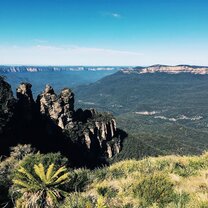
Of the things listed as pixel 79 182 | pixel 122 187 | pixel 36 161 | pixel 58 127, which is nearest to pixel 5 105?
pixel 58 127

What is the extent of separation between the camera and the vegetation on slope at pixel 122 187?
37.3 ft

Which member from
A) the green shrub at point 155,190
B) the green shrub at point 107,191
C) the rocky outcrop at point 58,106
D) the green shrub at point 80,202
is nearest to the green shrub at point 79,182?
the green shrub at point 107,191

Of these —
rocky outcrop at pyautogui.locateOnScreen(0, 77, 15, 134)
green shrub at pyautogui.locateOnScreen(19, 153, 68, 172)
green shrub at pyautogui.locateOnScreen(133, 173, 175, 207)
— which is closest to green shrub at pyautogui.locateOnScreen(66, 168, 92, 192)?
green shrub at pyautogui.locateOnScreen(19, 153, 68, 172)

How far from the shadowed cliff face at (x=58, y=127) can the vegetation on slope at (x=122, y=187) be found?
56883 millimetres

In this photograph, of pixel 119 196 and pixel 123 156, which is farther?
pixel 123 156

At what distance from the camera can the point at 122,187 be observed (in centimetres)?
1338

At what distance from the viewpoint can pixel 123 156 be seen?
143625 millimetres

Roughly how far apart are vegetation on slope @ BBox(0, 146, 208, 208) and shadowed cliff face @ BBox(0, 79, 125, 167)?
187ft

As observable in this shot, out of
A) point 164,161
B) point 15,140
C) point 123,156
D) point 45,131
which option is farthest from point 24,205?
point 123,156

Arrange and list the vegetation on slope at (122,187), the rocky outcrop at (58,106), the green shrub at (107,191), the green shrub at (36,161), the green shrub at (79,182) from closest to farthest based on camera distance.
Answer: the vegetation on slope at (122,187), the green shrub at (107,191), the green shrub at (79,182), the green shrub at (36,161), the rocky outcrop at (58,106)

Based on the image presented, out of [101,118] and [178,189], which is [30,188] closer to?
[178,189]

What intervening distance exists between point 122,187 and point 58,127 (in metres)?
111

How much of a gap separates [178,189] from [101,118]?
138712 millimetres

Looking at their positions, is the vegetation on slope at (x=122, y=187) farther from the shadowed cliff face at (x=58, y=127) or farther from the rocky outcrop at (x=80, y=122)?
the rocky outcrop at (x=80, y=122)
